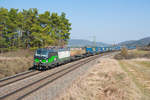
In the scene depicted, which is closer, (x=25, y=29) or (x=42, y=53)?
(x=42, y=53)

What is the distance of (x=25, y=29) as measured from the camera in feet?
127

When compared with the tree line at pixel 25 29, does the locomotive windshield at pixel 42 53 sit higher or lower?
lower

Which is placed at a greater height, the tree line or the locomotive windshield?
the tree line

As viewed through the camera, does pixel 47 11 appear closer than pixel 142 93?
No

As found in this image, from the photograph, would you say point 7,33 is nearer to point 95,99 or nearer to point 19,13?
point 19,13

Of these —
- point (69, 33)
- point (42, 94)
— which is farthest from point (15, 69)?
point (69, 33)

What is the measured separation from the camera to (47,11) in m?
40.8

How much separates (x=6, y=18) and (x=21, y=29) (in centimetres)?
442

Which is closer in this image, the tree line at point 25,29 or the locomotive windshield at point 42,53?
the locomotive windshield at point 42,53

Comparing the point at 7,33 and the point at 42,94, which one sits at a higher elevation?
the point at 7,33

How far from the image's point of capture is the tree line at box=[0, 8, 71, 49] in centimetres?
3591

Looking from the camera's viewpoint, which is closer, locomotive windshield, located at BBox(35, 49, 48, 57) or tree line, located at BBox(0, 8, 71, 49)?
locomotive windshield, located at BBox(35, 49, 48, 57)

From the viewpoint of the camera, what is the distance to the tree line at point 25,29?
3591 cm

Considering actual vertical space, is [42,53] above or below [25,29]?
below
